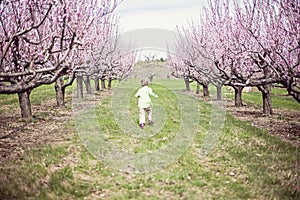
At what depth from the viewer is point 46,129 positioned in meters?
11.4

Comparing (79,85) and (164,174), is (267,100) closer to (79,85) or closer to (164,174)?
(164,174)

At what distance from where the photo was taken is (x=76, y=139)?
9.84 meters

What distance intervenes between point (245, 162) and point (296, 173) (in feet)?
3.72

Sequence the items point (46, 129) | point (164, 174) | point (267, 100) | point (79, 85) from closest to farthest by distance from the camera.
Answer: point (164, 174), point (46, 129), point (267, 100), point (79, 85)

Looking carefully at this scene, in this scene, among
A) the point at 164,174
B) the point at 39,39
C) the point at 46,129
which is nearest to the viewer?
the point at 164,174

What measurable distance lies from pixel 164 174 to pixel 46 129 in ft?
18.9

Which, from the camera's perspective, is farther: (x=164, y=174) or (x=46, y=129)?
(x=46, y=129)

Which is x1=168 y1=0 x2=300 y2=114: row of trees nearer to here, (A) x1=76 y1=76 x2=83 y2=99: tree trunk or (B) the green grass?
(B) the green grass

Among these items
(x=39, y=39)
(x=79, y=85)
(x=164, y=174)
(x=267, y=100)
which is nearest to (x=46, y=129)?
(x=39, y=39)

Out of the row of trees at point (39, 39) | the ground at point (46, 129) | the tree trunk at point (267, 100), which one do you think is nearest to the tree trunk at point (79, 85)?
the row of trees at point (39, 39)

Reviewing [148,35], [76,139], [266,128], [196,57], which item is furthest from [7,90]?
[196,57]

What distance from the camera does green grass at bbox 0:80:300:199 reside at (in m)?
5.89

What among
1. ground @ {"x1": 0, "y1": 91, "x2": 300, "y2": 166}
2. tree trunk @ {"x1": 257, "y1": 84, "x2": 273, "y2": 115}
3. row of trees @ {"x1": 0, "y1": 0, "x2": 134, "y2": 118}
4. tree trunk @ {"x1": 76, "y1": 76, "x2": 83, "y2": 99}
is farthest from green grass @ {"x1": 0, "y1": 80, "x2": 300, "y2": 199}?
tree trunk @ {"x1": 76, "y1": 76, "x2": 83, "y2": 99}

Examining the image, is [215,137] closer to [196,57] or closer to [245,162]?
[245,162]
